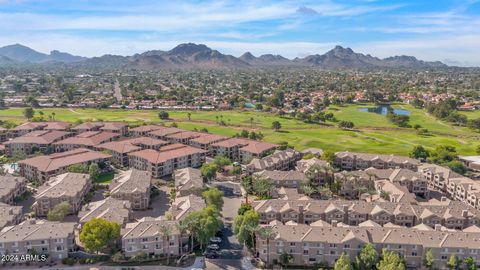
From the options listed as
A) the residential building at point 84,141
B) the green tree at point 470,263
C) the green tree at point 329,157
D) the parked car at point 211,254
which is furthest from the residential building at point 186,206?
the residential building at point 84,141

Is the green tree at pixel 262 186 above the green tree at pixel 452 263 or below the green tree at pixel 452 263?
above

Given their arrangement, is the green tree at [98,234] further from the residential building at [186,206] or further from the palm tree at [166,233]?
the residential building at [186,206]

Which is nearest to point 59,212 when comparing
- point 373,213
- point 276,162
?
point 276,162

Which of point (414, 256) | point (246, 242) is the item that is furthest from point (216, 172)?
point (414, 256)

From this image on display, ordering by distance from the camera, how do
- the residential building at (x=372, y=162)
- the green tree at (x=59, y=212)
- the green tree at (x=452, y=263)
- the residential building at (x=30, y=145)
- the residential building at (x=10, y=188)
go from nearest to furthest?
the green tree at (x=452, y=263), the green tree at (x=59, y=212), the residential building at (x=10, y=188), the residential building at (x=372, y=162), the residential building at (x=30, y=145)

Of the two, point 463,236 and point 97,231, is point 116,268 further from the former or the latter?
point 463,236

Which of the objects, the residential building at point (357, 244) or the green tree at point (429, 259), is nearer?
the green tree at point (429, 259)

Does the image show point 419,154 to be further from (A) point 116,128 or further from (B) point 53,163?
(B) point 53,163
